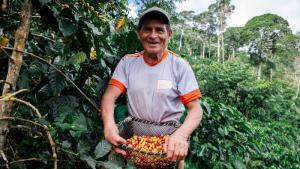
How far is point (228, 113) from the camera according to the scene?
10.3 ft

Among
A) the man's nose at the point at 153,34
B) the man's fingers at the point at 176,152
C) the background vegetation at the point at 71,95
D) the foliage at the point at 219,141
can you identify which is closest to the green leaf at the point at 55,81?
the background vegetation at the point at 71,95

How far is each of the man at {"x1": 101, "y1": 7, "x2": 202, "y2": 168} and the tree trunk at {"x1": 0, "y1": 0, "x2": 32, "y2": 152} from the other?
0.42m

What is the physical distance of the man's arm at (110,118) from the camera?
4.97 feet

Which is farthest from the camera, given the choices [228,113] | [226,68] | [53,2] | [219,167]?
[226,68]

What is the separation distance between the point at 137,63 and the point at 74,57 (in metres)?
0.37

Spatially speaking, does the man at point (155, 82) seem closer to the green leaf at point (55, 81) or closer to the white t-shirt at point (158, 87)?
the white t-shirt at point (158, 87)

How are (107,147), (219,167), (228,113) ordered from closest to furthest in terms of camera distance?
(107,147) < (219,167) < (228,113)

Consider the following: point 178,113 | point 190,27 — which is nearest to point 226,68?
point 178,113

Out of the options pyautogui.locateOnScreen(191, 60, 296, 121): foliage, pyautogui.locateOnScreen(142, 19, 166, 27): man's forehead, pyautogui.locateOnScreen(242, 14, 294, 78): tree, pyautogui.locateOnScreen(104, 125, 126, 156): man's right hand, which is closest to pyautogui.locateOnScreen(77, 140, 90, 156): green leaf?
pyautogui.locateOnScreen(104, 125, 126, 156): man's right hand

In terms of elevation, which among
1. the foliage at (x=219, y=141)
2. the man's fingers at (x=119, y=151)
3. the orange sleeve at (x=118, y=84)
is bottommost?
the foliage at (x=219, y=141)

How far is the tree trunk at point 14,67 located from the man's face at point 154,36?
0.55m

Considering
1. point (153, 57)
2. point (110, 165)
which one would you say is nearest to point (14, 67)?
point (110, 165)

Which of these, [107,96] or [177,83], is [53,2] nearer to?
[107,96]

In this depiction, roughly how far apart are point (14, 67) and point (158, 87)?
0.65 meters
